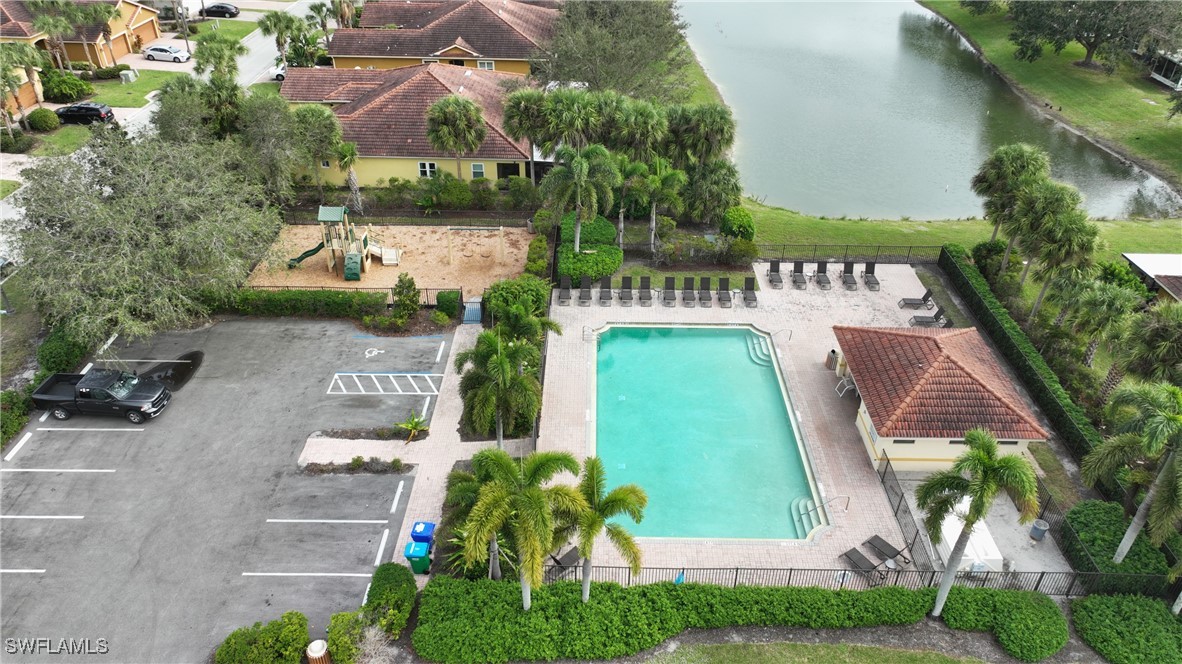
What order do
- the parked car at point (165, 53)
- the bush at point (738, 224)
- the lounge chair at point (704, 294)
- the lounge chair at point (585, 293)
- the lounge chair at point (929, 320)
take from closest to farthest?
the lounge chair at point (929, 320) < the lounge chair at point (585, 293) < the lounge chair at point (704, 294) < the bush at point (738, 224) < the parked car at point (165, 53)

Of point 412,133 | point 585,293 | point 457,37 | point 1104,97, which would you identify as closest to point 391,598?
point 585,293

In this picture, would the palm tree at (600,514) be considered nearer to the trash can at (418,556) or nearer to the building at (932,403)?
the trash can at (418,556)

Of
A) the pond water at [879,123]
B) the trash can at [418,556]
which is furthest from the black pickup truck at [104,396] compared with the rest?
the pond water at [879,123]

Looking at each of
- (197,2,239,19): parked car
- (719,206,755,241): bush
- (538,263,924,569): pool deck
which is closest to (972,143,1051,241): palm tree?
(538,263,924,569): pool deck

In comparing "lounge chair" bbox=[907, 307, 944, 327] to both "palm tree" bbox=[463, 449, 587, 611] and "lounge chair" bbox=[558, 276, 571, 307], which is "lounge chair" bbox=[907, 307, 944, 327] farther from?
"palm tree" bbox=[463, 449, 587, 611]

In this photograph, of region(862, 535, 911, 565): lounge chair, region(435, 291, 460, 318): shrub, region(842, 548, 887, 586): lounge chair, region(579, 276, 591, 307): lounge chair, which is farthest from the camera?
region(579, 276, 591, 307): lounge chair

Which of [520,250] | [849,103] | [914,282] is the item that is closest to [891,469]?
[914,282]
